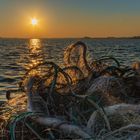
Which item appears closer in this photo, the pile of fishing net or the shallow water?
the pile of fishing net

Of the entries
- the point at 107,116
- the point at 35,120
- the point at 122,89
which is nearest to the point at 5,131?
the point at 35,120

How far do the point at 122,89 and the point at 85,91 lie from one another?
0.83m

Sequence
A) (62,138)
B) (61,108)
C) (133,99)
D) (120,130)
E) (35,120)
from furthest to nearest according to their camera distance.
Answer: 1. (133,99)
2. (61,108)
3. (35,120)
4. (62,138)
5. (120,130)

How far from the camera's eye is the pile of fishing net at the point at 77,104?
24.6 feet

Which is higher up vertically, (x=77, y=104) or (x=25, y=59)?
(x=77, y=104)

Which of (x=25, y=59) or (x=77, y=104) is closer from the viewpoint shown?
(x=77, y=104)

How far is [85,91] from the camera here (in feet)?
33.5

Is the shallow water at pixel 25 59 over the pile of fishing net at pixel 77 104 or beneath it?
beneath

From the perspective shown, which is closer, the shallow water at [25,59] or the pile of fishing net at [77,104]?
the pile of fishing net at [77,104]

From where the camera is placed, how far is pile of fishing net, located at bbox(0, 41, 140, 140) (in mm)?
7512

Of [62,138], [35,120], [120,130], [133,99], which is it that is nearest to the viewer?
[120,130]

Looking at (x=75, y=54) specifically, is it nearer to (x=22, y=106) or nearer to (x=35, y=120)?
(x=22, y=106)

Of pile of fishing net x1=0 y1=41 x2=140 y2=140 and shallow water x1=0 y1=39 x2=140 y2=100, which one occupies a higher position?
pile of fishing net x1=0 y1=41 x2=140 y2=140

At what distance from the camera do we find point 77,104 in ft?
28.4
